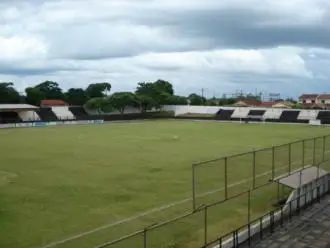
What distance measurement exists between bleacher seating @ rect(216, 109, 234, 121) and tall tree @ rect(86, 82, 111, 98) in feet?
131

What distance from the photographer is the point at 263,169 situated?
111 feet

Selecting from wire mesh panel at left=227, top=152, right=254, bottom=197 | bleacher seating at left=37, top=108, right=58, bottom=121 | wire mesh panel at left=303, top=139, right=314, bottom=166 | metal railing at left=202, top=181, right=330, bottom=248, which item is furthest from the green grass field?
bleacher seating at left=37, top=108, right=58, bottom=121

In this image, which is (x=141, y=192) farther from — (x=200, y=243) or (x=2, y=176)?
(x=2, y=176)

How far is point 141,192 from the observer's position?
27.3 meters

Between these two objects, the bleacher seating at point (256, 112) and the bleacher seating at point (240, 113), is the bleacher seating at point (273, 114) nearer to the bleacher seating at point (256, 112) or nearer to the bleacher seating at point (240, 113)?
the bleacher seating at point (256, 112)

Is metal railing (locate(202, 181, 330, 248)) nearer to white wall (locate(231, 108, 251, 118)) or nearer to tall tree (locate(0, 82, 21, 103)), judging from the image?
white wall (locate(231, 108, 251, 118))

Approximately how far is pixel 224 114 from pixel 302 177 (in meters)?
86.9

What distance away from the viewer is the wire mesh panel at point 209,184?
2528cm

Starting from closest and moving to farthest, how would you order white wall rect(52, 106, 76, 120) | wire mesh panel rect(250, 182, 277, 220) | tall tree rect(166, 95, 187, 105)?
wire mesh panel rect(250, 182, 277, 220)
white wall rect(52, 106, 76, 120)
tall tree rect(166, 95, 187, 105)

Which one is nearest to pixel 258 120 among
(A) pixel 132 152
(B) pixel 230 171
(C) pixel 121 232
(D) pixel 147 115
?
(D) pixel 147 115

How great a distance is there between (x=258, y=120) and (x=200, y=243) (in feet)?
266

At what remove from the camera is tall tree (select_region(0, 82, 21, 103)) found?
369 feet

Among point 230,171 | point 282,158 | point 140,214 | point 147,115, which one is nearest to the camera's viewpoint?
point 140,214

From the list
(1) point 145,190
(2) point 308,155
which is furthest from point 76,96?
(1) point 145,190
